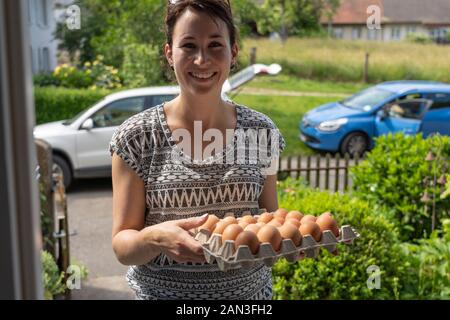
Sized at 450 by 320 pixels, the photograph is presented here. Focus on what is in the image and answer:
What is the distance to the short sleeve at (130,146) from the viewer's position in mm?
882

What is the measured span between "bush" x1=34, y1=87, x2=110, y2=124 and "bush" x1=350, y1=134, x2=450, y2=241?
3408 millimetres

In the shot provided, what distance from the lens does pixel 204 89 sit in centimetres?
90

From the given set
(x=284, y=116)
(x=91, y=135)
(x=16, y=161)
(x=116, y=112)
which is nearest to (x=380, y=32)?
(x=284, y=116)

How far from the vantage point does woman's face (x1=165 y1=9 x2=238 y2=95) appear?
0.88m

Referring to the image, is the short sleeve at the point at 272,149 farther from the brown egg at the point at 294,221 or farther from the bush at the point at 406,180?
the bush at the point at 406,180

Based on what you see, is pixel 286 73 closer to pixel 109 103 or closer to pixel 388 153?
pixel 109 103

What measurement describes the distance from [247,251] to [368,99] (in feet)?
15.0

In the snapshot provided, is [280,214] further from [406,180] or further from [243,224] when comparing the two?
[406,180]

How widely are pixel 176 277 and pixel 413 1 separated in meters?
5.34

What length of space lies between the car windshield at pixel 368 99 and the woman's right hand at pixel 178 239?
431cm

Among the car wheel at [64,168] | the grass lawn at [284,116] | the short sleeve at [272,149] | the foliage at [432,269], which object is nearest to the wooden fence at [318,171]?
the grass lawn at [284,116]

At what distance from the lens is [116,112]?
169 inches

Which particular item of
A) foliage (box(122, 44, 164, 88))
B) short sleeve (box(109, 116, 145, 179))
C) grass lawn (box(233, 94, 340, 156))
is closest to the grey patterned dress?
short sleeve (box(109, 116, 145, 179))
